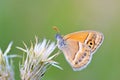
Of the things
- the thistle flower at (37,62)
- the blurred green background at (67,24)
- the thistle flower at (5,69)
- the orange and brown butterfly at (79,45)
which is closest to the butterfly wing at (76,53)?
the orange and brown butterfly at (79,45)

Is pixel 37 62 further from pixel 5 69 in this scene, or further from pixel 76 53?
pixel 76 53

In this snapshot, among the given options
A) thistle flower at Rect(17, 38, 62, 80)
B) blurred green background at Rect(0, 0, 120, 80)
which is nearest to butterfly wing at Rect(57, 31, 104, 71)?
thistle flower at Rect(17, 38, 62, 80)

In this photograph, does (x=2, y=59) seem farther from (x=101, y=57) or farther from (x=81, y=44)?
(x=101, y=57)

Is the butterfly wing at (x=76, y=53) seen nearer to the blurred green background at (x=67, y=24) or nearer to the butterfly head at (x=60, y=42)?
the butterfly head at (x=60, y=42)

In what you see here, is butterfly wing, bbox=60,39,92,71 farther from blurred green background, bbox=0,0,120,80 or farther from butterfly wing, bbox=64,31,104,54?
blurred green background, bbox=0,0,120,80

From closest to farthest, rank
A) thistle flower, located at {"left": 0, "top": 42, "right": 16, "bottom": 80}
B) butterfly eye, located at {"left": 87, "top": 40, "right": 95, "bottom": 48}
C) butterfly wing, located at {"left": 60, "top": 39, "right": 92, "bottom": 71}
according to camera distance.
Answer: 1. thistle flower, located at {"left": 0, "top": 42, "right": 16, "bottom": 80}
2. butterfly wing, located at {"left": 60, "top": 39, "right": 92, "bottom": 71}
3. butterfly eye, located at {"left": 87, "top": 40, "right": 95, "bottom": 48}

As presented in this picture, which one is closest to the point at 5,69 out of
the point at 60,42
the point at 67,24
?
the point at 60,42
